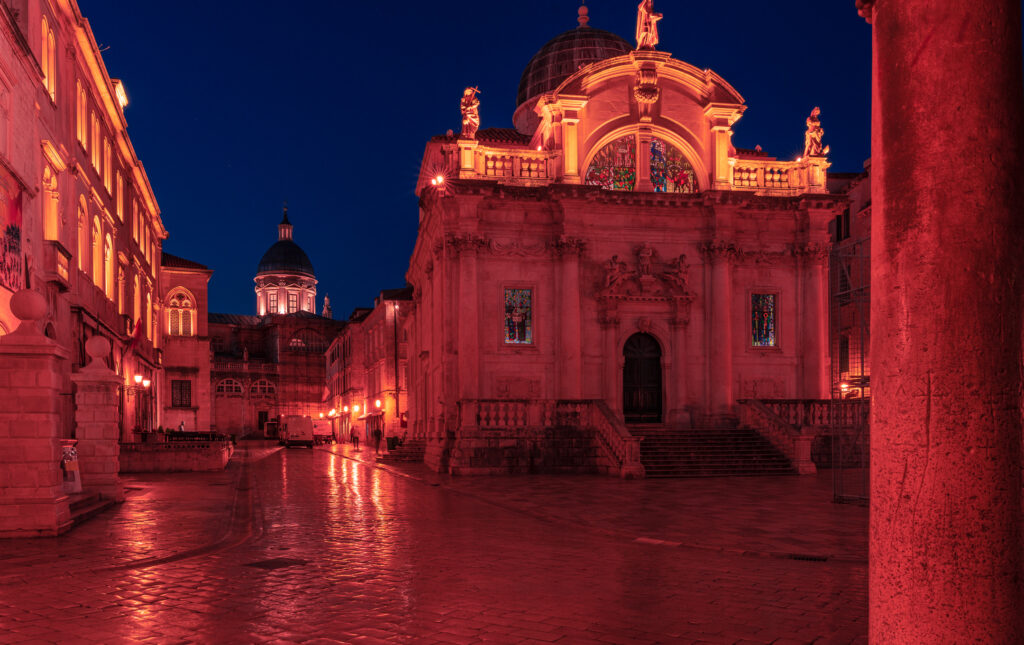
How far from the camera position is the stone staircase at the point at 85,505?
46.7ft

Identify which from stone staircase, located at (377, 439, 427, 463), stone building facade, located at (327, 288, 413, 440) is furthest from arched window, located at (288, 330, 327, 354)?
stone staircase, located at (377, 439, 427, 463)

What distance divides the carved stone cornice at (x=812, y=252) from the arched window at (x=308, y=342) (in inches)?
2941

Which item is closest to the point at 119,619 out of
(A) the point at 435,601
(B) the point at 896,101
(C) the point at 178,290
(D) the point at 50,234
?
(A) the point at 435,601

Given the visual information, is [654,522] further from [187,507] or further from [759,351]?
[759,351]

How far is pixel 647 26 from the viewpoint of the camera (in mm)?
31828

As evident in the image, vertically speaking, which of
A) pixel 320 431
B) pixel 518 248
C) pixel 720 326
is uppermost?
pixel 518 248

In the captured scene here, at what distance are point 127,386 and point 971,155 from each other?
38806 mm

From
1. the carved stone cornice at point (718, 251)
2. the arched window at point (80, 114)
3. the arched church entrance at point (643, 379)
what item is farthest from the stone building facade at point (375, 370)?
the arched window at point (80, 114)

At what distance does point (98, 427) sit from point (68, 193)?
11.9 m

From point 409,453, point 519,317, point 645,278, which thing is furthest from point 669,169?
point 409,453

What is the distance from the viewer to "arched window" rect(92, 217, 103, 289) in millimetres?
31353

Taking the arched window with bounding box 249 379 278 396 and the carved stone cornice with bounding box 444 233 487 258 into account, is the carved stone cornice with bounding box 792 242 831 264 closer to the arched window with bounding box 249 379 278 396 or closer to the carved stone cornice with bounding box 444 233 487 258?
the carved stone cornice with bounding box 444 233 487 258

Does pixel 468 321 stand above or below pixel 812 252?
below

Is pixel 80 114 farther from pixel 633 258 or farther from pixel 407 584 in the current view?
pixel 407 584
